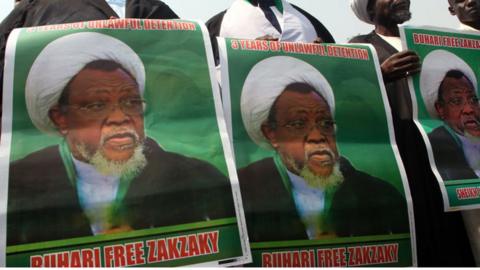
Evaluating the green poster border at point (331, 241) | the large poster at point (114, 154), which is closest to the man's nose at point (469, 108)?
the green poster border at point (331, 241)

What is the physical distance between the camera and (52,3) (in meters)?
2.15

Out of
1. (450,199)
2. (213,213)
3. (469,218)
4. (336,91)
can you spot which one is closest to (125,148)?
(213,213)

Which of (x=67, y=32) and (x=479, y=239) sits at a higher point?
(x=67, y=32)

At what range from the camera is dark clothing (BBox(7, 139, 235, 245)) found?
1.54 m

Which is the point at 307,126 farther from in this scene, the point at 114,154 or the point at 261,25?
the point at 261,25

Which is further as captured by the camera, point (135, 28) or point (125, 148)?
point (135, 28)

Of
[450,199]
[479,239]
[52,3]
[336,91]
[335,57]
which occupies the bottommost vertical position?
[479,239]

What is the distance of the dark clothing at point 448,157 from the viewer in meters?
2.12

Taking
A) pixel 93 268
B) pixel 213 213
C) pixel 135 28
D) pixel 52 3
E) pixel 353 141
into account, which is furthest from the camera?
pixel 52 3

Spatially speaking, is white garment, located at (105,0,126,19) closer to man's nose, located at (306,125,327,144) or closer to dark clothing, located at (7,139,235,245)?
dark clothing, located at (7,139,235,245)

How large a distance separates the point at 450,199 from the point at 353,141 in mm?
444

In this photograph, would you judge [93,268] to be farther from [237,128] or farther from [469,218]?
[469,218]

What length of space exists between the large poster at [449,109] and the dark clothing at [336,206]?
0.89 feet

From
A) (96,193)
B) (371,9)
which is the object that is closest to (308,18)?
(371,9)
